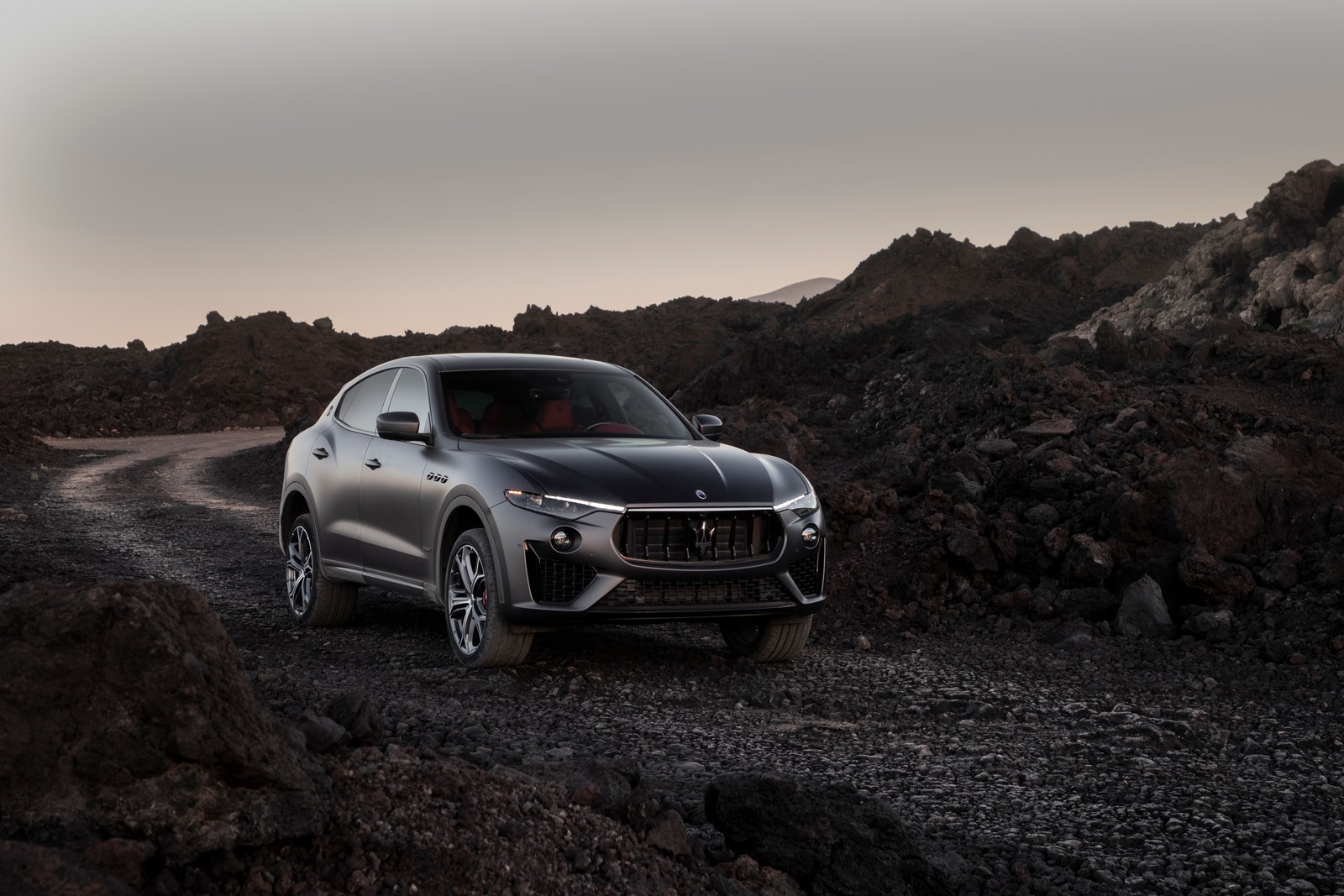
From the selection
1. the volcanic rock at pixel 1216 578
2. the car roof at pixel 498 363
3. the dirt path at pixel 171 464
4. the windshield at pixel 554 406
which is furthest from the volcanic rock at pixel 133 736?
the dirt path at pixel 171 464

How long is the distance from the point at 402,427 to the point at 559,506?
1423 millimetres

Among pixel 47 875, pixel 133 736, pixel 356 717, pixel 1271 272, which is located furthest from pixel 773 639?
pixel 1271 272

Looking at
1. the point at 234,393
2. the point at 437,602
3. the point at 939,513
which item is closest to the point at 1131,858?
the point at 437,602

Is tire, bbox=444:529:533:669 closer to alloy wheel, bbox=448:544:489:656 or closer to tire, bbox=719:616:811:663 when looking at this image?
alloy wheel, bbox=448:544:489:656

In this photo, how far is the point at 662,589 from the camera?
7.36 m

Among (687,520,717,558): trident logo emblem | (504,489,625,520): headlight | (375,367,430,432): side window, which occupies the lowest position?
(687,520,717,558): trident logo emblem

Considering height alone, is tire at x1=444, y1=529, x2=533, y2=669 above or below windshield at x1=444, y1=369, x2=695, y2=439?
below

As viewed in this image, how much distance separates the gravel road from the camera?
511 cm

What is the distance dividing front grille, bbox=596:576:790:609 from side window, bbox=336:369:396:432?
2.77 meters

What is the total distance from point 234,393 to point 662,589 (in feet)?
153

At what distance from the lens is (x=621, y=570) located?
7230 millimetres

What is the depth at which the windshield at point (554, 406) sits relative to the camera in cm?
849

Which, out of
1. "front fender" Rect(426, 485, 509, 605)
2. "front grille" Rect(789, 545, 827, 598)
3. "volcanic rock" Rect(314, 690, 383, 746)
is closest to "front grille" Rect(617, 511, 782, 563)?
"front grille" Rect(789, 545, 827, 598)

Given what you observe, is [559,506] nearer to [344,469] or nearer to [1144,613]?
[344,469]
